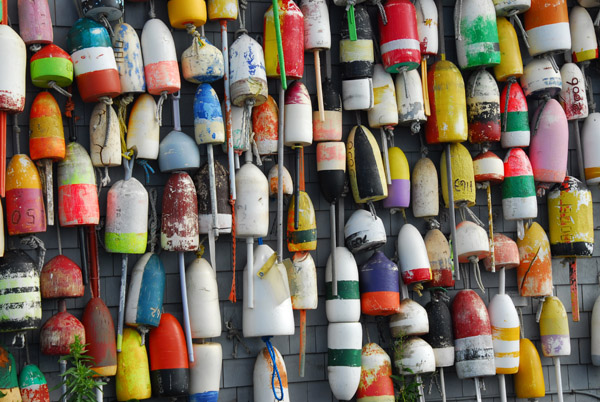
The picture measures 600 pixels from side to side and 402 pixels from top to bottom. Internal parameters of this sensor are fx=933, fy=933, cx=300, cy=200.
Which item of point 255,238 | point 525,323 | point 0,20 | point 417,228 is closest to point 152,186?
point 255,238

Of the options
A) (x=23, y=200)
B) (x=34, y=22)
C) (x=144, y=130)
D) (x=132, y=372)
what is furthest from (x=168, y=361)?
(x=34, y=22)

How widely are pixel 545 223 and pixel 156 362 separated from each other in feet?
7.79

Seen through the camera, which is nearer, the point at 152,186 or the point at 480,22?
the point at 152,186

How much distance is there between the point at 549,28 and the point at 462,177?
0.99 m

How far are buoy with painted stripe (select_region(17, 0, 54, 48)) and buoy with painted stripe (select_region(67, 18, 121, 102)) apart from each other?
0.14 m

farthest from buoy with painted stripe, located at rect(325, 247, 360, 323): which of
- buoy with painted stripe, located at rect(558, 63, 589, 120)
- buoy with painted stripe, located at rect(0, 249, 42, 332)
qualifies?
buoy with painted stripe, located at rect(558, 63, 589, 120)

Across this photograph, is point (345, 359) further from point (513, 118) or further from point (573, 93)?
point (573, 93)

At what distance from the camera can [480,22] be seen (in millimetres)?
5133

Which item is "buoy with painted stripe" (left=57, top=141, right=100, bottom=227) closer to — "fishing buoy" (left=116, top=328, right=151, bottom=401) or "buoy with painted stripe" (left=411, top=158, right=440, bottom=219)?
"fishing buoy" (left=116, top=328, right=151, bottom=401)

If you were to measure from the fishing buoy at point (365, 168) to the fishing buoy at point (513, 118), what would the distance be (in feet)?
2.61

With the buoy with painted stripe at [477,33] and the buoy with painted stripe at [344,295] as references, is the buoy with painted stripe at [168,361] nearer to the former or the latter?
the buoy with painted stripe at [344,295]

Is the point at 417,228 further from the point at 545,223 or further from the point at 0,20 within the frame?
the point at 0,20

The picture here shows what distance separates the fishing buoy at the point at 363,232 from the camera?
489 centimetres

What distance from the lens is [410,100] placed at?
502cm
